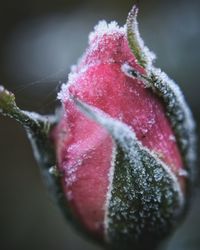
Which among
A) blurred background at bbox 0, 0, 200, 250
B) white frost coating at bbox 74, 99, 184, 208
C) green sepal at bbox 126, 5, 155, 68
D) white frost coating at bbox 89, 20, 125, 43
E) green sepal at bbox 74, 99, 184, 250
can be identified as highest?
blurred background at bbox 0, 0, 200, 250

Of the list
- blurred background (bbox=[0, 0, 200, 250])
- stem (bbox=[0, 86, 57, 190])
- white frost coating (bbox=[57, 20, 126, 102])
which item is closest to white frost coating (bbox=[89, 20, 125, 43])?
white frost coating (bbox=[57, 20, 126, 102])

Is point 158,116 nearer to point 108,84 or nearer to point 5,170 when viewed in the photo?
point 108,84

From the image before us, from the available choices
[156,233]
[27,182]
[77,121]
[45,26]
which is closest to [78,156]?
[77,121]

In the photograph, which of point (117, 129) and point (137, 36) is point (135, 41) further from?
point (117, 129)

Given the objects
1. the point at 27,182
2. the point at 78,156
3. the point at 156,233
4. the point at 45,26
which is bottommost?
the point at 156,233

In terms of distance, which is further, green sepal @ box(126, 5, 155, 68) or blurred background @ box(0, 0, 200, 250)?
blurred background @ box(0, 0, 200, 250)

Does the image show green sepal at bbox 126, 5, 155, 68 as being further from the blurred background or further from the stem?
the blurred background

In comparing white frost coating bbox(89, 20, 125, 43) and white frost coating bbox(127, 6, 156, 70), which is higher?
white frost coating bbox(89, 20, 125, 43)
